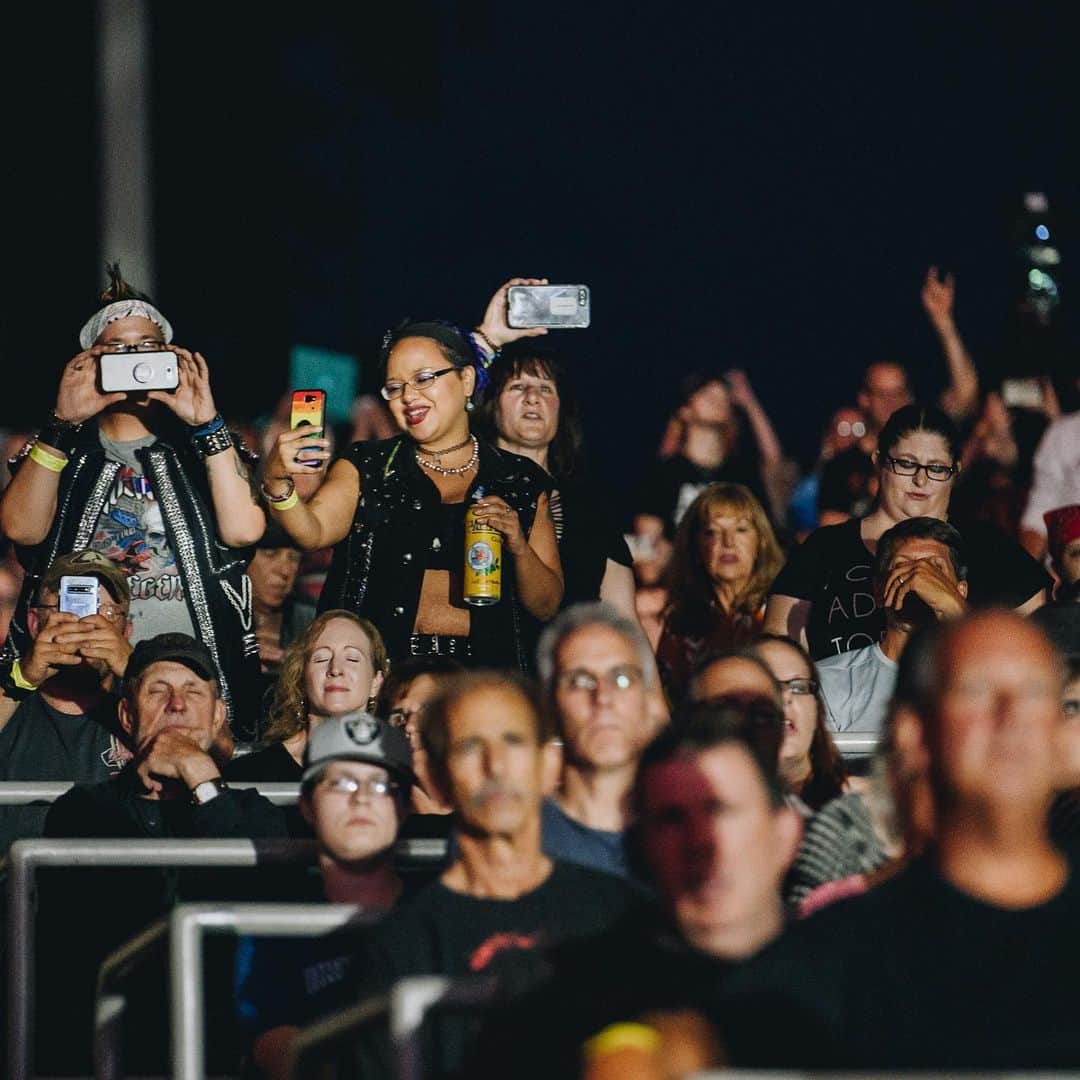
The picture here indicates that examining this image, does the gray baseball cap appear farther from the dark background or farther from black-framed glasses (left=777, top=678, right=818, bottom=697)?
the dark background

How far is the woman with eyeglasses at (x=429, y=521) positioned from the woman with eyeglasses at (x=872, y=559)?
821 mm

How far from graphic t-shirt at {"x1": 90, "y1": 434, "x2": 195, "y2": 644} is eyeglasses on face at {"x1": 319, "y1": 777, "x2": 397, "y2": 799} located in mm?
1437

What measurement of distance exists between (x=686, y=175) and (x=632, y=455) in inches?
89.9

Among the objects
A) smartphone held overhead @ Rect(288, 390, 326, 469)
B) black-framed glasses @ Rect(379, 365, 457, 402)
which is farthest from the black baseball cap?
black-framed glasses @ Rect(379, 365, 457, 402)

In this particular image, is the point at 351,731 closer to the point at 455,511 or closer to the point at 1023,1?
the point at 455,511

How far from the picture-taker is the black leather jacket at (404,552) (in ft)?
20.7

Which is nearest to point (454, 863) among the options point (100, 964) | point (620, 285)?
point (100, 964)

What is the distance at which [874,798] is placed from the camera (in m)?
4.20

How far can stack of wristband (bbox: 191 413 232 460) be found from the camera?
6.30 metres

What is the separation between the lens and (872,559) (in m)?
6.80

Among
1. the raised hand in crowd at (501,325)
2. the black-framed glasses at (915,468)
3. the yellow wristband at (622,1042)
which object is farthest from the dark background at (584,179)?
the yellow wristband at (622,1042)

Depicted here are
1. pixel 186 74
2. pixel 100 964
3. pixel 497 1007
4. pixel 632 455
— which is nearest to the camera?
pixel 497 1007

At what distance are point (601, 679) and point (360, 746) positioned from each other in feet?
2.50

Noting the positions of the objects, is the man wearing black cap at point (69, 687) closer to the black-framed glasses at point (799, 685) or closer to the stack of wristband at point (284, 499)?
the stack of wristband at point (284, 499)
